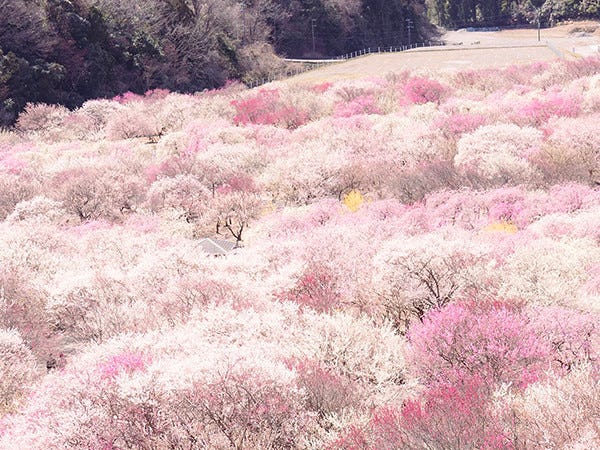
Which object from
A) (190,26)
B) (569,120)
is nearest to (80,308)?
(569,120)

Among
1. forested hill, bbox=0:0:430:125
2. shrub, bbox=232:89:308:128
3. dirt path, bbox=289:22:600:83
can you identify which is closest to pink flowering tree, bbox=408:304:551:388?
shrub, bbox=232:89:308:128

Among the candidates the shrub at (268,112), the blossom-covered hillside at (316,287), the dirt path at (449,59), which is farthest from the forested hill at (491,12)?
the blossom-covered hillside at (316,287)

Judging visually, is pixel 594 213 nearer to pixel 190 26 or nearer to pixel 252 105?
pixel 252 105

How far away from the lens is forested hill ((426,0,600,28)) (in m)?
128

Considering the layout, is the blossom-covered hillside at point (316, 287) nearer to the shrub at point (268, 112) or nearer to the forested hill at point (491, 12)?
the shrub at point (268, 112)

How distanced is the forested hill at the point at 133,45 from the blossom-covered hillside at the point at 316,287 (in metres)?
15.9

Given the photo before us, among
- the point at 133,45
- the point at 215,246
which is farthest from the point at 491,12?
the point at 215,246

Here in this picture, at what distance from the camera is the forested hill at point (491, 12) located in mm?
127875

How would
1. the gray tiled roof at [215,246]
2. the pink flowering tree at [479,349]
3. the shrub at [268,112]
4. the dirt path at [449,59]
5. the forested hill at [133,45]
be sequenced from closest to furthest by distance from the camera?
the pink flowering tree at [479,349] → the gray tiled roof at [215,246] → the shrub at [268,112] → the forested hill at [133,45] → the dirt path at [449,59]

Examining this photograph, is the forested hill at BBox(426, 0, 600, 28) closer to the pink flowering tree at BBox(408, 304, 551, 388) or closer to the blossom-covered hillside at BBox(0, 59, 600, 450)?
the blossom-covered hillside at BBox(0, 59, 600, 450)

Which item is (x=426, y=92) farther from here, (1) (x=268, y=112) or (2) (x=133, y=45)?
(2) (x=133, y=45)

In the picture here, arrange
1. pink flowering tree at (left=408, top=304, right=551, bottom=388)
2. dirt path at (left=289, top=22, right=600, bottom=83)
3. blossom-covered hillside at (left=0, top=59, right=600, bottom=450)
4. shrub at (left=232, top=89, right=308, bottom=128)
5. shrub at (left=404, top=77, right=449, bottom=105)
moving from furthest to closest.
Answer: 1. dirt path at (left=289, top=22, right=600, bottom=83)
2. shrub at (left=404, top=77, right=449, bottom=105)
3. shrub at (left=232, top=89, right=308, bottom=128)
4. pink flowering tree at (left=408, top=304, right=551, bottom=388)
5. blossom-covered hillside at (left=0, top=59, right=600, bottom=450)

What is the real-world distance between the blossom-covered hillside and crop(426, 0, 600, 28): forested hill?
10157 centimetres

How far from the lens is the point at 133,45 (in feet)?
194
